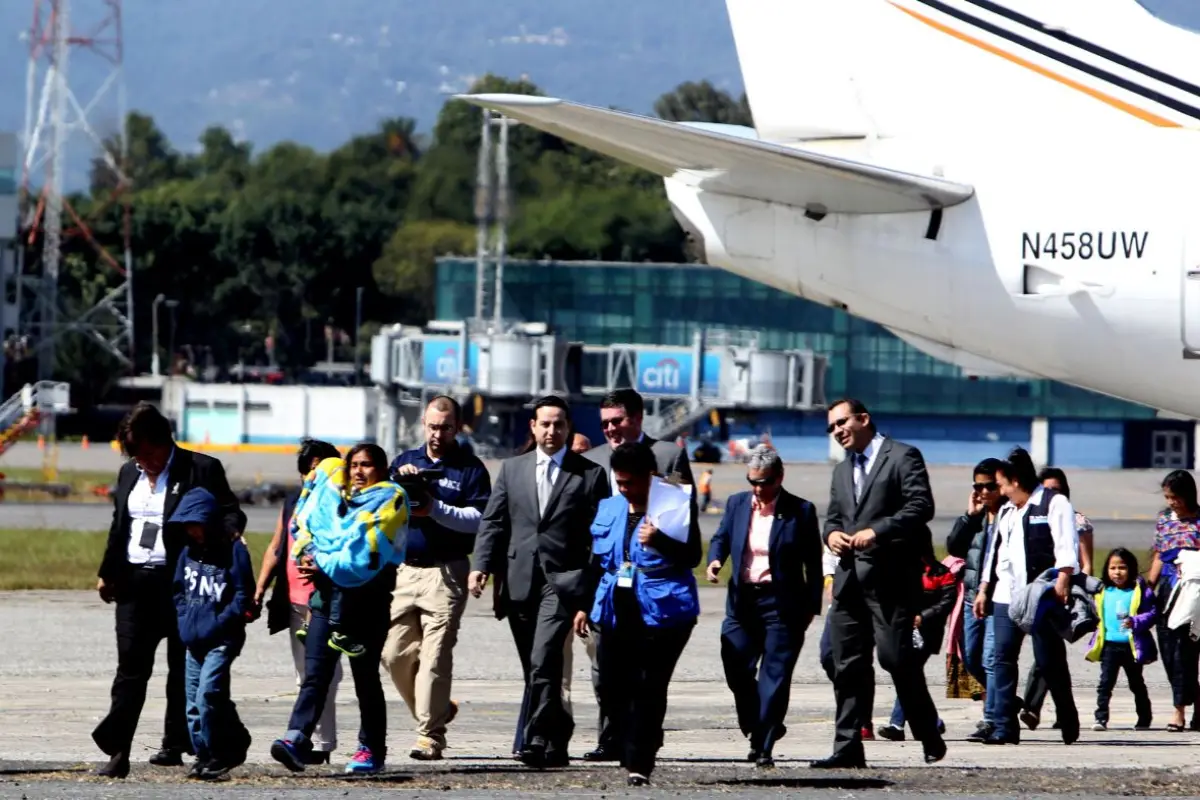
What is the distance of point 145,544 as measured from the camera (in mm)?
10180

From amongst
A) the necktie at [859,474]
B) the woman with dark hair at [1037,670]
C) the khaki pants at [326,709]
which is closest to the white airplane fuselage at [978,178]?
the woman with dark hair at [1037,670]

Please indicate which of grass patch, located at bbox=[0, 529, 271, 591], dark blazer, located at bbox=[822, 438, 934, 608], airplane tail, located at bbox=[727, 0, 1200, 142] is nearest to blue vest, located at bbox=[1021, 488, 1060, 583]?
dark blazer, located at bbox=[822, 438, 934, 608]

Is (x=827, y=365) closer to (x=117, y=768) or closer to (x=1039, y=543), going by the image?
(x=1039, y=543)

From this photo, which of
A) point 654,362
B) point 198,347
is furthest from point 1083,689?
point 198,347

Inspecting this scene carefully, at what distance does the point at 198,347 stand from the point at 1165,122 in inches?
4011

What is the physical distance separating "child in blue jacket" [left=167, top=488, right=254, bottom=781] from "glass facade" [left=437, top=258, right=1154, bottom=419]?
75.8 m

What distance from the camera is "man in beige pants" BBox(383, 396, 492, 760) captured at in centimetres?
1117

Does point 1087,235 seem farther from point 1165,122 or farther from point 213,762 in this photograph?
point 213,762

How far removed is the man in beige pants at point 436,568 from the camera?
11.2 meters

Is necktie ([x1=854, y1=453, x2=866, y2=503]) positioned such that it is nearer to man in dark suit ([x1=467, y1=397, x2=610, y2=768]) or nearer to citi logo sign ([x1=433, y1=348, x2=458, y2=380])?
man in dark suit ([x1=467, y1=397, x2=610, y2=768])

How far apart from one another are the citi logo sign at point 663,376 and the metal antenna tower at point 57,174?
2470 centimetres

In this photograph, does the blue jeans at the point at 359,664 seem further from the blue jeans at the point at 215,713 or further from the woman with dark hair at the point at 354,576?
the blue jeans at the point at 215,713

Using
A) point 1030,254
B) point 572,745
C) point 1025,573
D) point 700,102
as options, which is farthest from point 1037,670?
point 700,102

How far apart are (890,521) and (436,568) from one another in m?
2.60
